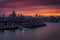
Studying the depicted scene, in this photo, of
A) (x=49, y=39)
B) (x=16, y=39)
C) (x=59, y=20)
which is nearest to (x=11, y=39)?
(x=16, y=39)

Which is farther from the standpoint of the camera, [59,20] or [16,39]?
[59,20]

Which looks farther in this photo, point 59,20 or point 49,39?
point 59,20

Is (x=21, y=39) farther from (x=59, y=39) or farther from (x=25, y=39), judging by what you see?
(x=59, y=39)

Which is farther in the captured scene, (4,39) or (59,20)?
(59,20)

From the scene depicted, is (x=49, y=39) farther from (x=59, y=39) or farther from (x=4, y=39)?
(x=4, y=39)

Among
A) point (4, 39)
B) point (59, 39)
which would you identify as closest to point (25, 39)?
point (4, 39)

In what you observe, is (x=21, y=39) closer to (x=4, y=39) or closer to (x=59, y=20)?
(x=4, y=39)

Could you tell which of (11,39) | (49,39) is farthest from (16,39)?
(49,39)
